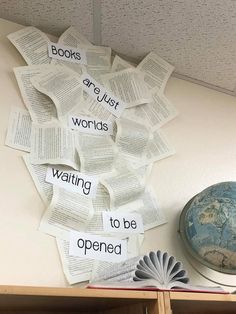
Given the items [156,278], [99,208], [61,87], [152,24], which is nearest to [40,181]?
[99,208]

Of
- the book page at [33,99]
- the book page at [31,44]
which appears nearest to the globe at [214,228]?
the book page at [33,99]

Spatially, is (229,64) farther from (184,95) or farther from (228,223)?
(228,223)

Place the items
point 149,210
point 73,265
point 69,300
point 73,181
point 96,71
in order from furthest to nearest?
point 96,71
point 149,210
point 73,181
point 73,265
point 69,300

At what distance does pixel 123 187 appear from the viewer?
1.46 meters

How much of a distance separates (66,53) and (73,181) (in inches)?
19.0

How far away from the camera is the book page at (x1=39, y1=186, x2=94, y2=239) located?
1307 mm

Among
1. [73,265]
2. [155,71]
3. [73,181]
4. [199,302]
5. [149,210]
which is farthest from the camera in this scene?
[155,71]

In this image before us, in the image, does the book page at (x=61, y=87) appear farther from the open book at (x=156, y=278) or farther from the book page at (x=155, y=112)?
the open book at (x=156, y=278)

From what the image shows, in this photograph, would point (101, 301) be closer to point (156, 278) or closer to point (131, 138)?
point (156, 278)

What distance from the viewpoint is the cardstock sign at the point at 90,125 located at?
1.48 m

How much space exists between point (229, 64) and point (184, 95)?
0.22 meters

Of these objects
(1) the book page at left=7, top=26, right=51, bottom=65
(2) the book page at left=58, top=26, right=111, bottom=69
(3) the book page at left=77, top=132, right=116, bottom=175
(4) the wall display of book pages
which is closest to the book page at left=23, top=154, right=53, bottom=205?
(4) the wall display of book pages

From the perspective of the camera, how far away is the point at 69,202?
53.1 inches

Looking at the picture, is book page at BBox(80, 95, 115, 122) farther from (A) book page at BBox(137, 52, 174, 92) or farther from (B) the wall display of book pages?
(A) book page at BBox(137, 52, 174, 92)
